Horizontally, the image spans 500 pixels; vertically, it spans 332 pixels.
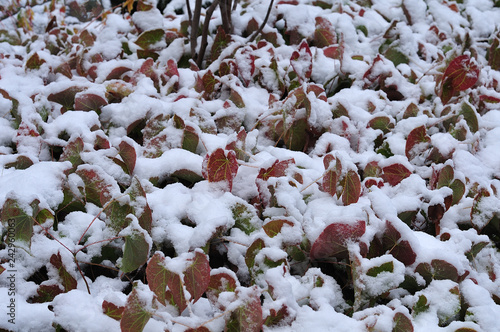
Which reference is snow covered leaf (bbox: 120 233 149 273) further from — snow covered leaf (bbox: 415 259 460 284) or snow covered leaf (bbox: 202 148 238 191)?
snow covered leaf (bbox: 415 259 460 284)

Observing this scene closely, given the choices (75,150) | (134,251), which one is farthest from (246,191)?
(75,150)

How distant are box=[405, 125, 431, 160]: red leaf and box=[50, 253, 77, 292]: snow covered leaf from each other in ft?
2.95

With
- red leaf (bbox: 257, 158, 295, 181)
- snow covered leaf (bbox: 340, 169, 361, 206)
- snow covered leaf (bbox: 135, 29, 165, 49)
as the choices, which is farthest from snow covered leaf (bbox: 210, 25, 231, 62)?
snow covered leaf (bbox: 340, 169, 361, 206)

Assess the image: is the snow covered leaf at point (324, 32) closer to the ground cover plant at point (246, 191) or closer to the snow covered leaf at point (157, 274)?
the ground cover plant at point (246, 191)

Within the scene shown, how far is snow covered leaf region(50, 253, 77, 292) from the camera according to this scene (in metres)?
0.82

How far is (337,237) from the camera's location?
32.4 inches

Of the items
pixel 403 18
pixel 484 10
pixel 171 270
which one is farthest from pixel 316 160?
pixel 484 10

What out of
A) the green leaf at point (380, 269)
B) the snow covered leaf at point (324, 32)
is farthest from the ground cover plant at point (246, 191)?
the snow covered leaf at point (324, 32)

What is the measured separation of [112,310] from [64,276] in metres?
0.16

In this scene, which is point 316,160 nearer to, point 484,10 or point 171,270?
point 171,270

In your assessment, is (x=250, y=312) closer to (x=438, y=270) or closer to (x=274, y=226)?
(x=274, y=226)

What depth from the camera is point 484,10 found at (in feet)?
8.05

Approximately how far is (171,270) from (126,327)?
108 millimetres

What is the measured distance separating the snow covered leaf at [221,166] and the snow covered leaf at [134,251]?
25cm
